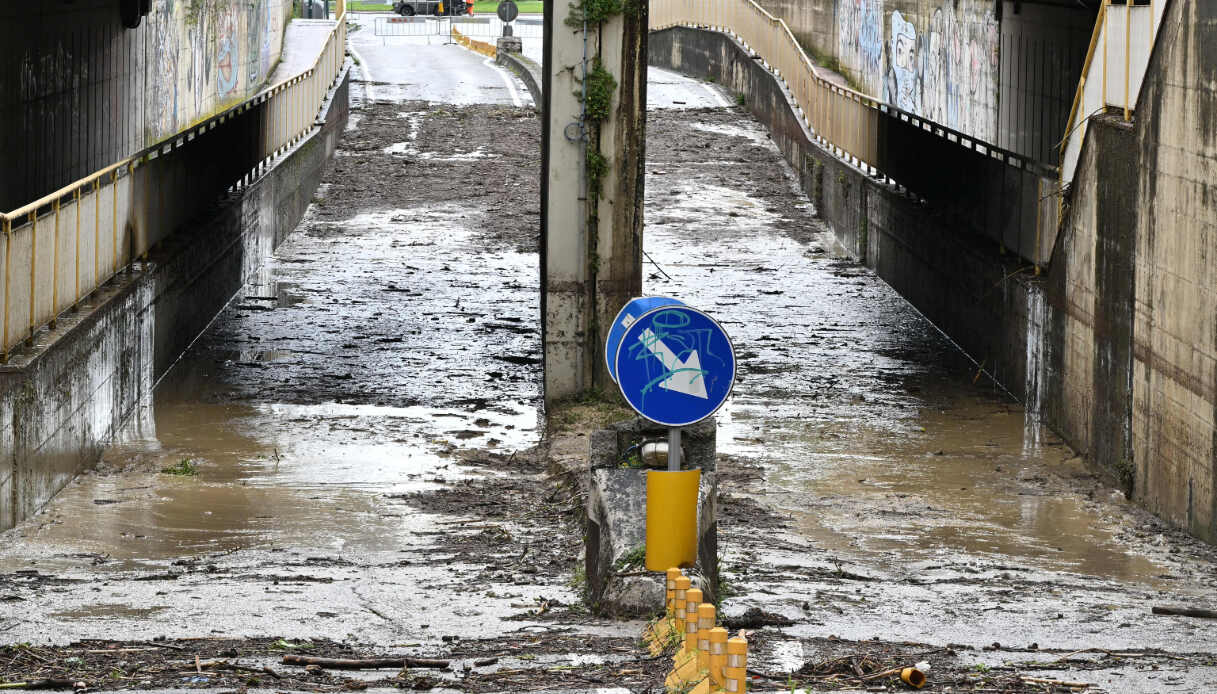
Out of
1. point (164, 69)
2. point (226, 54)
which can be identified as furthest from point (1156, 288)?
point (226, 54)

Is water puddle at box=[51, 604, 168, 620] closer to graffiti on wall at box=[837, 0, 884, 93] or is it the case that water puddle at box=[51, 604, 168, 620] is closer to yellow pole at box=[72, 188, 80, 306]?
yellow pole at box=[72, 188, 80, 306]

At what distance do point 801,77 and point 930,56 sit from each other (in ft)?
13.1

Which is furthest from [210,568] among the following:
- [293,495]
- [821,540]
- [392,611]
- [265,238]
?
[265,238]

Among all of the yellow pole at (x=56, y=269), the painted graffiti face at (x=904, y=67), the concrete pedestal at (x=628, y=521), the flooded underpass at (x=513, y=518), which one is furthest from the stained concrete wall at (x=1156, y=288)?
the painted graffiti face at (x=904, y=67)

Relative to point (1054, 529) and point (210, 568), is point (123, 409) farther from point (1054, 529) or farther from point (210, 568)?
point (1054, 529)

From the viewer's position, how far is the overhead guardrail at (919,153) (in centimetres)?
2039

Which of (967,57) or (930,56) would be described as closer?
(967,57)

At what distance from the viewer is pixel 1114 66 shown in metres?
17.0

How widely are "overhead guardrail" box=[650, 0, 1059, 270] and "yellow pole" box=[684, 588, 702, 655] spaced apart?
1266cm

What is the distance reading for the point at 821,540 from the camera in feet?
45.1

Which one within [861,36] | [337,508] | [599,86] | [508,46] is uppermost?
[508,46]

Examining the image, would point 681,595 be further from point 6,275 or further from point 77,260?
point 77,260

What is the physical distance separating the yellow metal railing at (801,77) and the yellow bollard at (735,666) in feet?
85.7

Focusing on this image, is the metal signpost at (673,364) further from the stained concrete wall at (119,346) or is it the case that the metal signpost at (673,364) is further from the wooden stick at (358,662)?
the stained concrete wall at (119,346)
